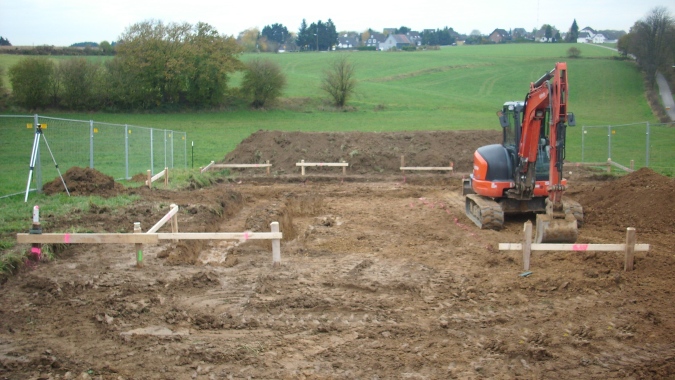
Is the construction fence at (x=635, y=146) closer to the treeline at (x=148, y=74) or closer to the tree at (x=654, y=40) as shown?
the tree at (x=654, y=40)

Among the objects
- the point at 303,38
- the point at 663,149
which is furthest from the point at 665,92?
the point at 303,38

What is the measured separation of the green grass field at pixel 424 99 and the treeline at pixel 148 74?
1582 millimetres

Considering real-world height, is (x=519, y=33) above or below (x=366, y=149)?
above

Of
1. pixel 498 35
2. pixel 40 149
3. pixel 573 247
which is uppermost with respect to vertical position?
pixel 498 35

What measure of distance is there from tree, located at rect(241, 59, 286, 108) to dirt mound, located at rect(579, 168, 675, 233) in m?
38.6

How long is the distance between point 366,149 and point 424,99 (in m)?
34.0

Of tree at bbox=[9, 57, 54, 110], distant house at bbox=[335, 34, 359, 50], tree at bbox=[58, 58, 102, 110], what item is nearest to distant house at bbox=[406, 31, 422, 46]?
distant house at bbox=[335, 34, 359, 50]

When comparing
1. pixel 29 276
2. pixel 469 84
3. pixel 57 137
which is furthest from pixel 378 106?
pixel 29 276

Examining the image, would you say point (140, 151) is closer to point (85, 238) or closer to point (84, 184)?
point (84, 184)

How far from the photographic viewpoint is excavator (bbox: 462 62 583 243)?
10.8 meters

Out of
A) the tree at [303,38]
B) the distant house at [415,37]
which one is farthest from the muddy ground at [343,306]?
the distant house at [415,37]

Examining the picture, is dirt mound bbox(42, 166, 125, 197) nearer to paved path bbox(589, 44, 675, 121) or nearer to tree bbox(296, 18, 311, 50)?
paved path bbox(589, 44, 675, 121)

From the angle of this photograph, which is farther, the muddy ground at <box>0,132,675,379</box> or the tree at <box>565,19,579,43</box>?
the tree at <box>565,19,579,43</box>

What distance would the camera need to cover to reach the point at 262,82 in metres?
51.5
